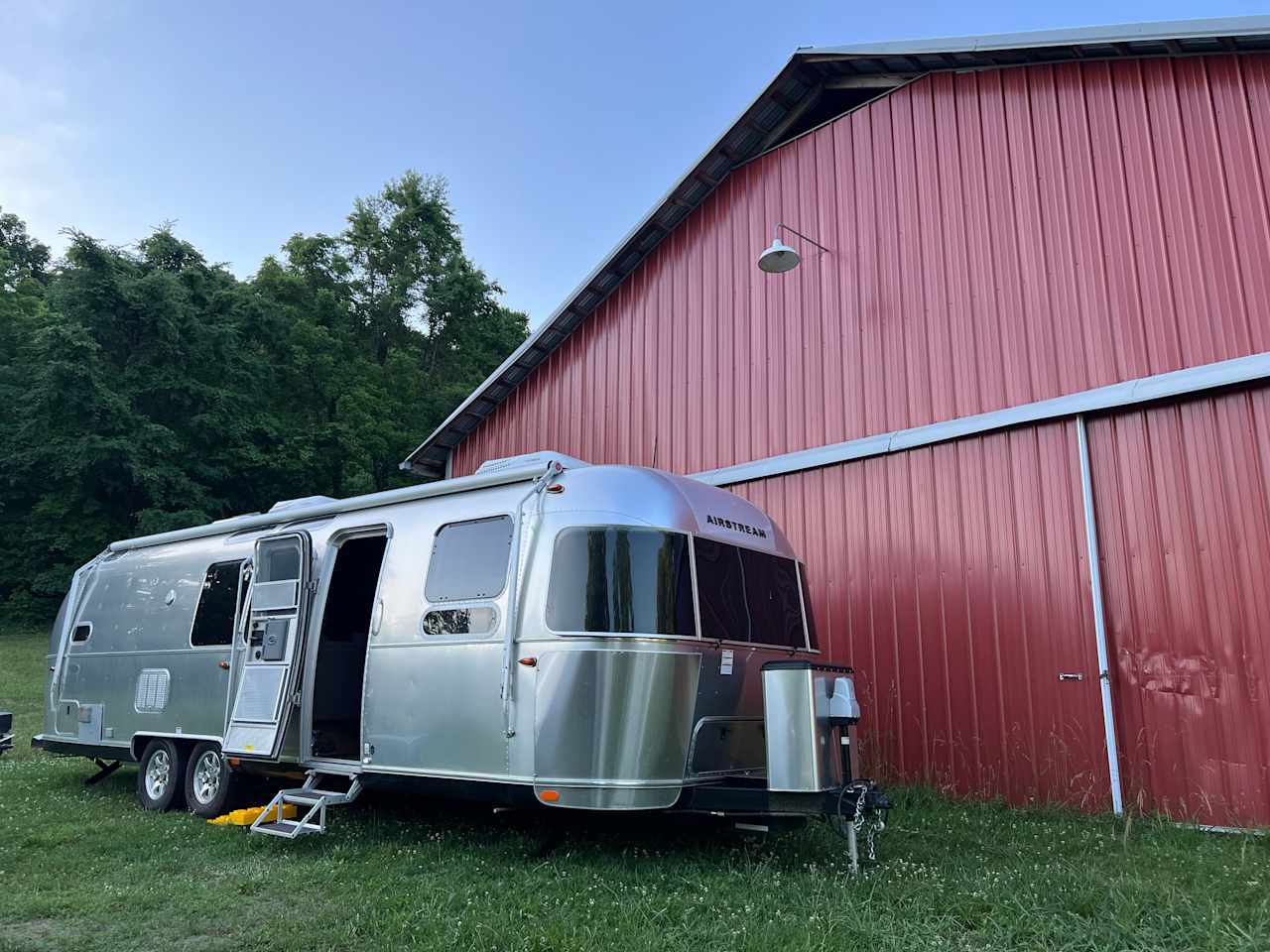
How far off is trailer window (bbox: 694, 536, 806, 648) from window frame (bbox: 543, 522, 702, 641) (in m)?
0.08

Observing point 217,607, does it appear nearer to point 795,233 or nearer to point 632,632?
point 632,632

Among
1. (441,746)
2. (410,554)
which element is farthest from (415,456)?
(441,746)

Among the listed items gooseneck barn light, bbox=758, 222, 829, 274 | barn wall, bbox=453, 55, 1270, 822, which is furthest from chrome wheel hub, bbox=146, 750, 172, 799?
gooseneck barn light, bbox=758, 222, 829, 274

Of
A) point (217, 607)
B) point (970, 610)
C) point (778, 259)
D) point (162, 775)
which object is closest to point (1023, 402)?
point (970, 610)

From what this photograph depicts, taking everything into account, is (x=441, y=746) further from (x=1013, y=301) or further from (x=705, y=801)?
(x=1013, y=301)

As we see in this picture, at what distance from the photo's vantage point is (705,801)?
6.13m

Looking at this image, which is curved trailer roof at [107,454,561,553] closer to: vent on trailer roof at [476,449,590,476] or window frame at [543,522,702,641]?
vent on trailer roof at [476,449,590,476]

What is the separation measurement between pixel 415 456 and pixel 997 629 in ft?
34.4

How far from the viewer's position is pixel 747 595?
7145 millimetres

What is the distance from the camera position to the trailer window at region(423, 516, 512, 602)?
22.2 ft

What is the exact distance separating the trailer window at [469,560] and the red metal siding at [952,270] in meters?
5.03

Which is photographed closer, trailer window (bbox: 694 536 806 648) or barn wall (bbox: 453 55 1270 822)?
trailer window (bbox: 694 536 806 648)

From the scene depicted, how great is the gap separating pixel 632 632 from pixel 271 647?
12.2ft

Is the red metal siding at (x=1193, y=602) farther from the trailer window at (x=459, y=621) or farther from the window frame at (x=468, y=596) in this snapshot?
the trailer window at (x=459, y=621)
